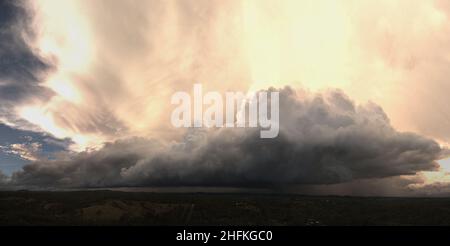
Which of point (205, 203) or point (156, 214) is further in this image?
point (205, 203)

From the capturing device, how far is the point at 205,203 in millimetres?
100625

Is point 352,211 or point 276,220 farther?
point 352,211

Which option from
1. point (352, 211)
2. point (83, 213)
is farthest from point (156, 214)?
point (352, 211)

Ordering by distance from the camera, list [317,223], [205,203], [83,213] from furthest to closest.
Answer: [205,203] → [83,213] → [317,223]

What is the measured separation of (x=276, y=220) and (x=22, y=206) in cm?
6922
